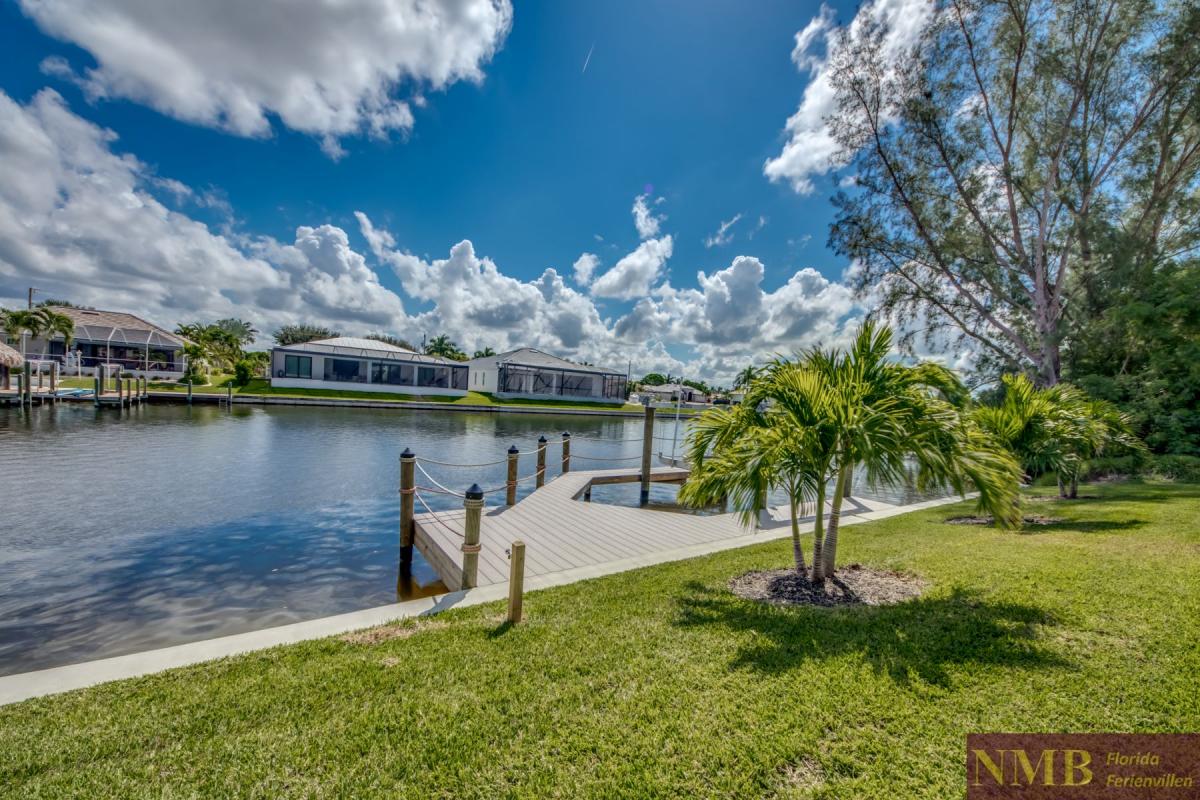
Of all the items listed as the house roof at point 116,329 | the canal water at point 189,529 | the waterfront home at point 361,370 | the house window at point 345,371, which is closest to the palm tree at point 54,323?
the house roof at point 116,329

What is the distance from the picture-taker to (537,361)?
1775 inches

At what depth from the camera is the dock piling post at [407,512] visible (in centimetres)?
687

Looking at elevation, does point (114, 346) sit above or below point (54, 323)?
below

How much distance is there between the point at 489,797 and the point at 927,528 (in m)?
8.21

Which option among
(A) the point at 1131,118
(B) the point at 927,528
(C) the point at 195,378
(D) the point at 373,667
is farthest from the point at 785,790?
(C) the point at 195,378

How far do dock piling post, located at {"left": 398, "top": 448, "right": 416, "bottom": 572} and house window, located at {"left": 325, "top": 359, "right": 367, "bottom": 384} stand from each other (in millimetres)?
35257

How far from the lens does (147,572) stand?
648 centimetres

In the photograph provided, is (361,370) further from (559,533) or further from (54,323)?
(559,533)

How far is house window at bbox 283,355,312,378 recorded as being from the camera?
117 feet

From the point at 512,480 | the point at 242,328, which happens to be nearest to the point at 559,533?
the point at 512,480

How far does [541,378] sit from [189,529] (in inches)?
1467

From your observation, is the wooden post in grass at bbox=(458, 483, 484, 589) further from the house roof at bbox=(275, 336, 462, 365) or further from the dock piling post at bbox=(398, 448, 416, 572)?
the house roof at bbox=(275, 336, 462, 365)

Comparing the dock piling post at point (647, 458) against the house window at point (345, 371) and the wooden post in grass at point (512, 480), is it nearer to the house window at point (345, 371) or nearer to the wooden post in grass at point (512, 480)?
the wooden post in grass at point (512, 480)

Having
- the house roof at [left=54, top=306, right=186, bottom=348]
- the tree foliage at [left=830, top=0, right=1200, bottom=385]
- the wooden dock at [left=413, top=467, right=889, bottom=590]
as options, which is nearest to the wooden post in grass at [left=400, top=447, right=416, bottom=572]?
the wooden dock at [left=413, top=467, right=889, bottom=590]
